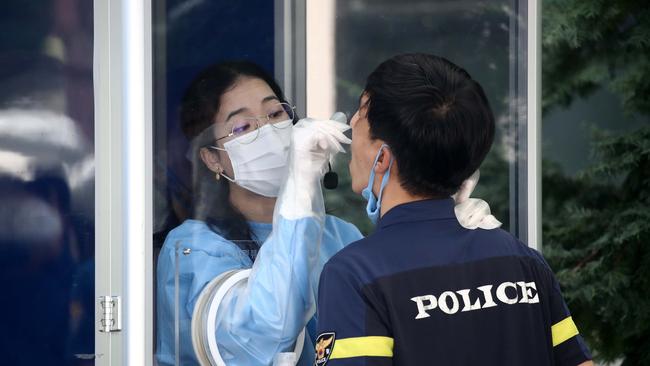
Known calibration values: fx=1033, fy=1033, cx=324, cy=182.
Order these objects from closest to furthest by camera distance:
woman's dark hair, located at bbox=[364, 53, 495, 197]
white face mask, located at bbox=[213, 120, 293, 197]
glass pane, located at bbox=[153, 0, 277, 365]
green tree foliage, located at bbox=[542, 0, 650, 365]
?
woman's dark hair, located at bbox=[364, 53, 495, 197] → glass pane, located at bbox=[153, 0, 277, 365] → white face mask, located at bbox=[213, 120, 293, 197] → green tree foliage, located at bbox=[542, 0, 650, 365]

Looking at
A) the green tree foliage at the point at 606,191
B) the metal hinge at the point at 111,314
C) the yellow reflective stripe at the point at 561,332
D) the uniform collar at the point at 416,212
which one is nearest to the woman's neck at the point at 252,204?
the metal hinge at the point at 111,314

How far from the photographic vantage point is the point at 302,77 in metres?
2.90

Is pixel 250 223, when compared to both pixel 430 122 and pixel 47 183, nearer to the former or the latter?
pixel 47 183

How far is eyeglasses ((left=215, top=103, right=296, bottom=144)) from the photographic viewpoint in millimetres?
2424

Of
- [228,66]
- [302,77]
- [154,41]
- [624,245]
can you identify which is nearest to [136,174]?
[154,41]

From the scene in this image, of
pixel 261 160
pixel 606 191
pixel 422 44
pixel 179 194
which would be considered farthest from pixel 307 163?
pixel 606 191

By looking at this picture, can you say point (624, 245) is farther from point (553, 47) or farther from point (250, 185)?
point (250, 185)

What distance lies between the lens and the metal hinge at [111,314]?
2174mm

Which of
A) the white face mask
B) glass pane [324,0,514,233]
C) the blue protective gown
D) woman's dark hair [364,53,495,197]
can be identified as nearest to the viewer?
woman's dark hair [364,53,495,197]

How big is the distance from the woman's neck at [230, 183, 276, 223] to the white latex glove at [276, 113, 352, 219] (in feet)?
0.94

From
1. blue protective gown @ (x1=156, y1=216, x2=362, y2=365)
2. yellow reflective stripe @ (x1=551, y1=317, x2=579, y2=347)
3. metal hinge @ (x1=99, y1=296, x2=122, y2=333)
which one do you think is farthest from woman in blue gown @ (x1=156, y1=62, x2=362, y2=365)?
yellow reflective stripe @ (x1=551, y1=317, x2=579, y2=347)

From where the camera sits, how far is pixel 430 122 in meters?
1.81

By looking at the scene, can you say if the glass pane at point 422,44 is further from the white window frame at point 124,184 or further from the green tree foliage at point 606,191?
the green tree foliage at point 606,191

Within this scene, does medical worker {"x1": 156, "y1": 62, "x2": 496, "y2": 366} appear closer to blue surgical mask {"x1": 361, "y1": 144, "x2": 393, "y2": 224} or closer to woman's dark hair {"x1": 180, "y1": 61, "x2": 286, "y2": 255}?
woman's dark hair {"x1": 180, "y1": 61, "x2": 286, "y2": 255}
